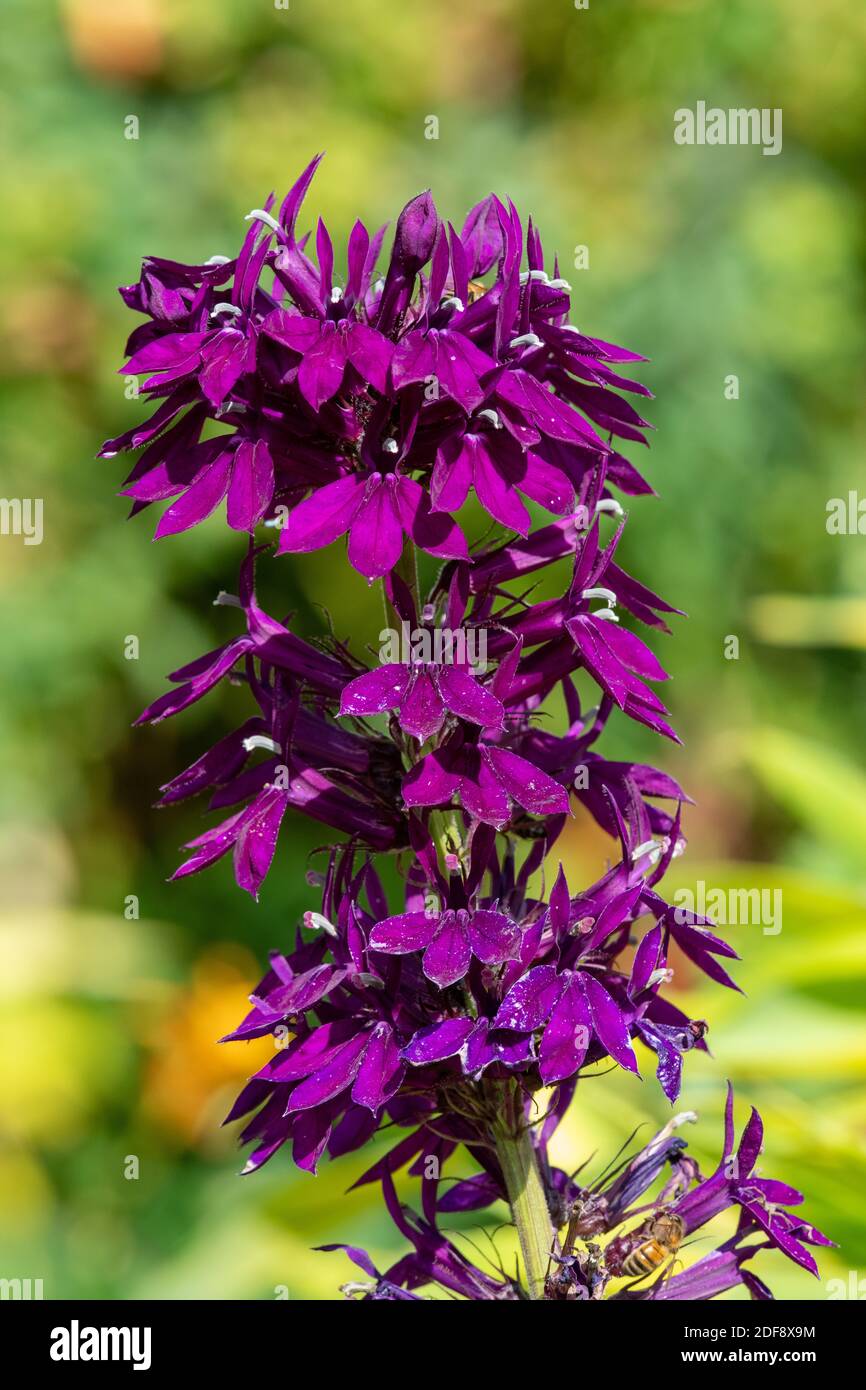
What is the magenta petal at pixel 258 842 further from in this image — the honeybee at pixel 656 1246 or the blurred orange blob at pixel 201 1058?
the blurred orange blob at pixel 201 1058

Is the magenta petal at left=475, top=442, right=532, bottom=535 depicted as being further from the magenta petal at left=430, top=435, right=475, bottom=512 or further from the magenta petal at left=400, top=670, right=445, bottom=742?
the magenta petal at left=400, top=670, right=445, bottom=742

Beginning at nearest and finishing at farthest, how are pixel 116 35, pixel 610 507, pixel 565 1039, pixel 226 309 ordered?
1. pixel 565 1039
2. pixel 226 309
3. pixel 610 507
4. pixel 116 35

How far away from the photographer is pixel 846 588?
5.46 metres

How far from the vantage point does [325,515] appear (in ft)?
3.85

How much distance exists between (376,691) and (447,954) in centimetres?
23

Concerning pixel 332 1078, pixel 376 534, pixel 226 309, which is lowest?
pixel 332 1078

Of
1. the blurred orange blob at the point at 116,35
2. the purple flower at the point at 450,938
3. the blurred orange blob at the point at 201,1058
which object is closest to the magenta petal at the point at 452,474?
the purple flower at the point at 450,938

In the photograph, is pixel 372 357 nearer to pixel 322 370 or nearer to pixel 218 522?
pixel 322 370

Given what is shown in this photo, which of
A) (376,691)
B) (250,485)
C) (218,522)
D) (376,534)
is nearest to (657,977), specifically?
(376,691)

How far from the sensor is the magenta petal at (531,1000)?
1.18m

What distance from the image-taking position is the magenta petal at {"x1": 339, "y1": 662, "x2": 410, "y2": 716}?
3.81 feet
